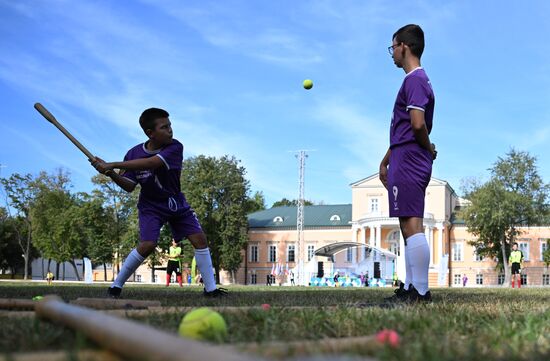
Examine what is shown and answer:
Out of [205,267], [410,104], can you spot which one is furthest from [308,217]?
[410,104]

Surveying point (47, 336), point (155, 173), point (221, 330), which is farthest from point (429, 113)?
point (47, 336)

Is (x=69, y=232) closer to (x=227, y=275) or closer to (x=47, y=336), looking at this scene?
(x=227, y=275)

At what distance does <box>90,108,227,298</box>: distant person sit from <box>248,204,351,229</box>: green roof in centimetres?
7253

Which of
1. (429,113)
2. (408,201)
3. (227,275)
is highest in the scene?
(429,113)

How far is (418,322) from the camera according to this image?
11.2 feet

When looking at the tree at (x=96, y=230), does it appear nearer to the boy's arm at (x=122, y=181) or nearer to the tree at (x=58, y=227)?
the tree at (x=58, y=227)

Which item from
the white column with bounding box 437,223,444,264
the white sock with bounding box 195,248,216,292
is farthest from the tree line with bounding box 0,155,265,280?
the white sock with bounding box 195,248,216,292

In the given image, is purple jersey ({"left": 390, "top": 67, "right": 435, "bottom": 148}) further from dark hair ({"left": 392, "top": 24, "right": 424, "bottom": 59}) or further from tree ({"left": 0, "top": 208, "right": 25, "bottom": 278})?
tree ({"left": 0, "top": 208, "right": 25, "bottom": 278})

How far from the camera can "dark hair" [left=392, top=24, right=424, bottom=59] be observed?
20.8ft

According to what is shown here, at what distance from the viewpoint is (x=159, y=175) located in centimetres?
729

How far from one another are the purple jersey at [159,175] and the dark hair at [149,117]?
0.94 ft

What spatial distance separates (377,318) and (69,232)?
65.7 meters

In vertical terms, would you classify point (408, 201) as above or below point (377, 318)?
above

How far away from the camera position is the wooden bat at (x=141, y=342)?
1.57 metres
